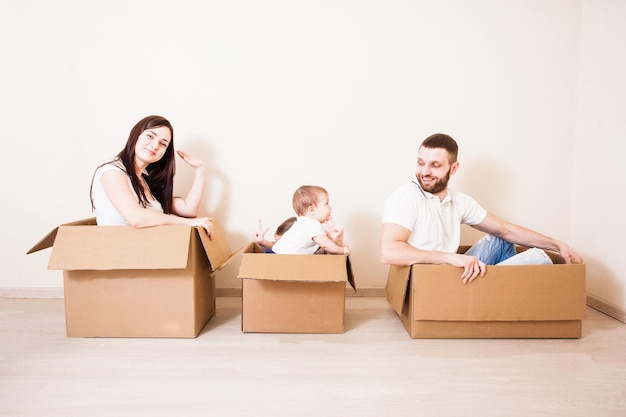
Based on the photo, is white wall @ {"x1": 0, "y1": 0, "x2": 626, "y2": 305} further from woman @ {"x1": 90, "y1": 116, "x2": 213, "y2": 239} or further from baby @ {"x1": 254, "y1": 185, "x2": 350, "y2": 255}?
baby @ {"x1": 254, "y1": 185, "x2": 350, "y2": 255}

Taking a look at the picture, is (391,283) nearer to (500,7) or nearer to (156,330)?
(156,330)

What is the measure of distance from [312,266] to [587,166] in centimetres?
171

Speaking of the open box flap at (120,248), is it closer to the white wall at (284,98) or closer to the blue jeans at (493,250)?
the white wall at (284,98)

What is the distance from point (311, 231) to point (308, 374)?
2.39 feet

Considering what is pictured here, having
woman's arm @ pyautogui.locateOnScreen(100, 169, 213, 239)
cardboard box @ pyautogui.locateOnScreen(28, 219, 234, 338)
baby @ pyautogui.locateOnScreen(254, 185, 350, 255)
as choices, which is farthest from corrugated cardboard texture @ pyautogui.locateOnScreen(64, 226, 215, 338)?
baby @ pyautogui.locateOnScreen(254, 185, 350, 255)

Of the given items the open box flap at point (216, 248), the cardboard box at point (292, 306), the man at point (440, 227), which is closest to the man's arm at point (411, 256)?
the man at point (440, 227)

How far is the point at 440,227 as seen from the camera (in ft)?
7.08

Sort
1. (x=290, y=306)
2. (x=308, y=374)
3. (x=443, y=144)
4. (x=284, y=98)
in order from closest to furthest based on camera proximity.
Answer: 1. (x=308, y=374)
2. (x=290, y=306)
3. (x=443, y=144)
4. (x=284, y=98)

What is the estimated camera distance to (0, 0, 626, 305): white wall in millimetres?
2529

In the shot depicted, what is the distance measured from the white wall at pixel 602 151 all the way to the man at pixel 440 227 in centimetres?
39

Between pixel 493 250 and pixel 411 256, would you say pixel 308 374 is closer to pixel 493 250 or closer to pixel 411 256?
pixel 411 256

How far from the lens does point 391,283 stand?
228 centimetres

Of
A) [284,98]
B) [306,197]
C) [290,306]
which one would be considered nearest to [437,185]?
[306,197]

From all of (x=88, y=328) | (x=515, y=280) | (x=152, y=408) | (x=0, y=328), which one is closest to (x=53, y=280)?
(x=0, y=328)
